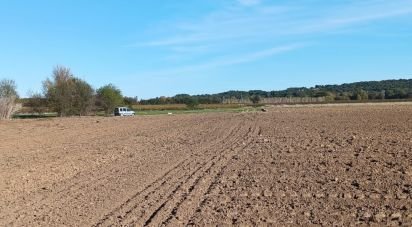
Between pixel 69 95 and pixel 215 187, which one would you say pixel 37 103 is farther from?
pixel 215 187

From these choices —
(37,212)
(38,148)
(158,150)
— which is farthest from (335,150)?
(38,148)

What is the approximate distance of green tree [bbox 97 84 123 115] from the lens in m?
110

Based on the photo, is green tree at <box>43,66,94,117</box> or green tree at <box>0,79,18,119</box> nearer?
green tree at <box>0,79,18,119</box>

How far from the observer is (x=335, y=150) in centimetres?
1875

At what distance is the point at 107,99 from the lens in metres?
111

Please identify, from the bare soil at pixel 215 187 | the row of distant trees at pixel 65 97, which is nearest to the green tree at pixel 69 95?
the row of distant trees at pixel 65 97

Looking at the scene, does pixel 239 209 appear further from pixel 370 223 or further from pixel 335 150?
pixel 335 150

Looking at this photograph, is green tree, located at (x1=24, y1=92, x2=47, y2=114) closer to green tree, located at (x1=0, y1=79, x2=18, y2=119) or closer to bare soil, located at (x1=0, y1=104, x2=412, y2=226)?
green tree, located at (x1=0, y1=79, x2=18, y2=119)

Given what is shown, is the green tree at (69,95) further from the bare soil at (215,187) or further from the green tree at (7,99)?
the bare soil at (215,187)

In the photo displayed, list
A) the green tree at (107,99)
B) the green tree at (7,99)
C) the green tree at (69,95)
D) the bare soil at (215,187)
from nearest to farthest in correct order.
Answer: the bare soil at (215,187) → the green tree at (7,99) → the green tree at (69,95) → the green tree at (107,99)

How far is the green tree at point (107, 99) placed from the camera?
110 meters

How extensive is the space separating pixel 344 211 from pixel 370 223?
83 cm

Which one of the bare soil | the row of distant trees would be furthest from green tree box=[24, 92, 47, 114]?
the bare soil

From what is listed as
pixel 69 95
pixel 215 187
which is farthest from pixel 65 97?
pixel 215 187
